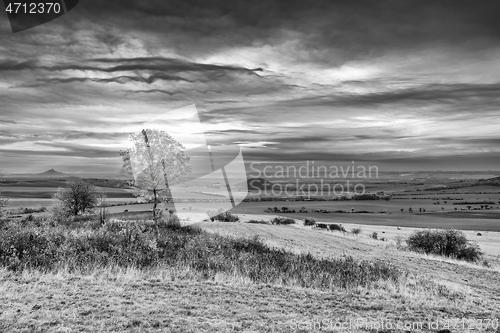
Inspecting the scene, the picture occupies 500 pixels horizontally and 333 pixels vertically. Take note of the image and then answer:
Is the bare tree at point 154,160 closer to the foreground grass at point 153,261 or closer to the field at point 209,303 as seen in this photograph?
the foreground grass at point 153,261

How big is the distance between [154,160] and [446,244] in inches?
1348

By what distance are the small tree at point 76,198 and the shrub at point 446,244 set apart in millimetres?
42962

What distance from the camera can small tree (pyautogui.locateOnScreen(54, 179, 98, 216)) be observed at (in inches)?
1761

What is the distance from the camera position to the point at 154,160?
2584 centimetres

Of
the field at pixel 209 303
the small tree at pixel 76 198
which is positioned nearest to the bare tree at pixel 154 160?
the field at pixel 209 303

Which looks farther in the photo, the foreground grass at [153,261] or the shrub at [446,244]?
the shrub at [446,244]

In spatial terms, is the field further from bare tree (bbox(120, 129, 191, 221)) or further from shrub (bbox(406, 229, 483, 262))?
shrub (bbox(406, 229, 483, 262))

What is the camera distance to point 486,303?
9.70 m

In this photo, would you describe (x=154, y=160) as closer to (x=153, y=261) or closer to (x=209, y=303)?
(x=153, y=261)

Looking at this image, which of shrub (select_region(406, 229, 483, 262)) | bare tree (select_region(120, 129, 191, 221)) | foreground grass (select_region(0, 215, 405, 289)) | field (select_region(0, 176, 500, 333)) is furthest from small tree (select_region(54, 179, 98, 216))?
shrub (select_region(406, 229, 483, 262))

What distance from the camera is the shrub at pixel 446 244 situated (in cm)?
3599

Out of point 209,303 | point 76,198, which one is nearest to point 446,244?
point 209,303

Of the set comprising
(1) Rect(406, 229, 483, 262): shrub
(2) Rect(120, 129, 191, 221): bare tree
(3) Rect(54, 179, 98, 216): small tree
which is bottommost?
(1) Rect(406, 229, 483, 262): shrub

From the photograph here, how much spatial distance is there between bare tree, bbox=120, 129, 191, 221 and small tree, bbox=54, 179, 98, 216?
23472 millimetres
